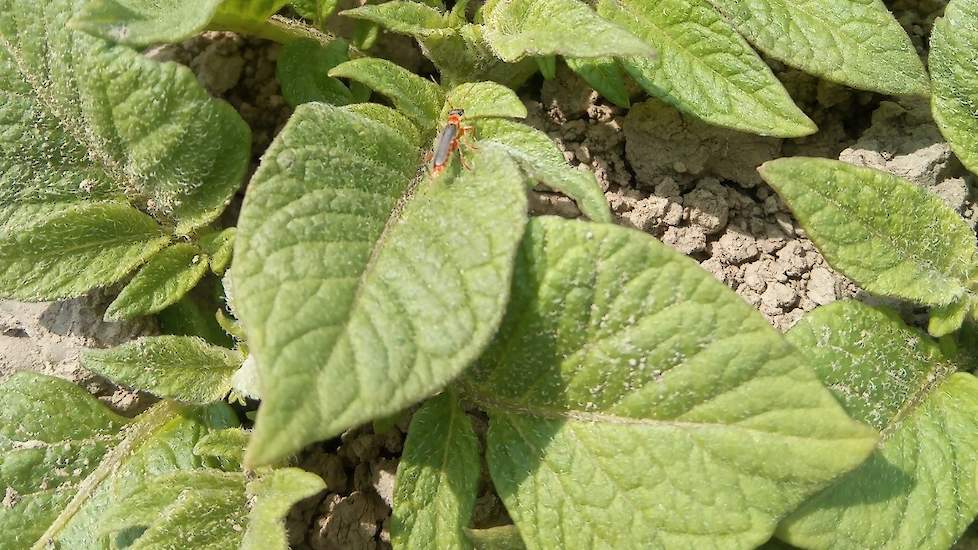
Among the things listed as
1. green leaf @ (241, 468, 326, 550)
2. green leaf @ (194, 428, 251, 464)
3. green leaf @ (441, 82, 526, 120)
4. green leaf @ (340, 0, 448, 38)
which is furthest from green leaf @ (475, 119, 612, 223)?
green leaf @ (194, 428, 251, 464)

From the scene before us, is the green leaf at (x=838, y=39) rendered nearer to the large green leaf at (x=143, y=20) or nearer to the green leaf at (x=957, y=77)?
the green leaf at (x=957, y=77)

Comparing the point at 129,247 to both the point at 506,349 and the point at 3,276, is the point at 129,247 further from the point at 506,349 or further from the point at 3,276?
the point at 506,349

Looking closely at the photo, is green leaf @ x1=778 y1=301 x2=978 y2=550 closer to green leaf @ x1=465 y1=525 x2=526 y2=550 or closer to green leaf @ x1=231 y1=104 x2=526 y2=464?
green leaf @ x1=465 y1=525 x2=526 y2=550

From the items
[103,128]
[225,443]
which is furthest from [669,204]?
[103,128]

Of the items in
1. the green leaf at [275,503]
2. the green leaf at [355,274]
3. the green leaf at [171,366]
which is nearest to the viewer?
the green leaf at [355,274]

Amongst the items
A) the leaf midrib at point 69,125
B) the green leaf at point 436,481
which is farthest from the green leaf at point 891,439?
the leaf midrib at point 69,125

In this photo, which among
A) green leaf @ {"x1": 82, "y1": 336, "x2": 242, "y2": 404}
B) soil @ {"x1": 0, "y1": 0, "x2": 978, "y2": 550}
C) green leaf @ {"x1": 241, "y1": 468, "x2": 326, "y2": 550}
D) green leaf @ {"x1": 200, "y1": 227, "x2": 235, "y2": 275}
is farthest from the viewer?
soil @ {"x1": 0, "y1": 0, "x2": 978, "y2": 550}
